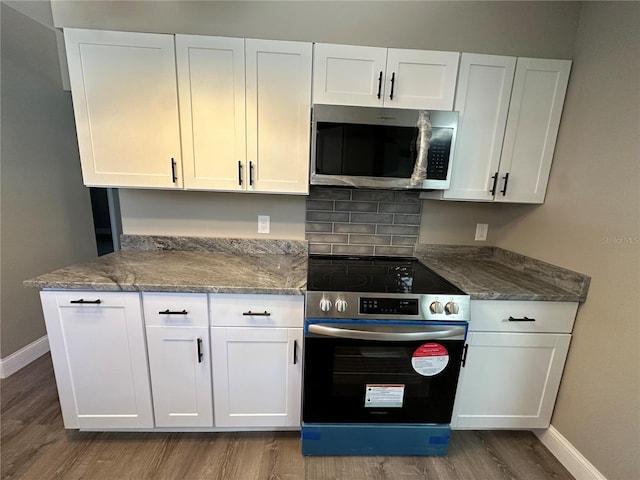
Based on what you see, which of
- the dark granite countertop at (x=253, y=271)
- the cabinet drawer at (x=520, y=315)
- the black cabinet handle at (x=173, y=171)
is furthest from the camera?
the black cabinet handle at (x=173, y=171)

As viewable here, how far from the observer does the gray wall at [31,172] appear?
1.89m

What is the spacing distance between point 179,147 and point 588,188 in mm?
2180

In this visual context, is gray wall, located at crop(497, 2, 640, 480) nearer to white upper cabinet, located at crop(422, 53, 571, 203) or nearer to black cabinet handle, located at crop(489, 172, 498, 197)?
white upper cabinet, located at crop(422, 53, 571, 203)

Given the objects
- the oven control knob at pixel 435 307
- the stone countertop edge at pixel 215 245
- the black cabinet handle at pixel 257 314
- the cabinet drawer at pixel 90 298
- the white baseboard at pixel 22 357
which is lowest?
the white baseboard at pixel 22 357

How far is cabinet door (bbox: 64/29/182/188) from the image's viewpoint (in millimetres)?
1371

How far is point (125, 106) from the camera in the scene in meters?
1.43

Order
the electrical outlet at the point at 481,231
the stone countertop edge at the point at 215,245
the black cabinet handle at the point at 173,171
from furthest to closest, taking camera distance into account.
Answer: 1. the electrical outlet at the point at 481,231
2. the stone countertop edge at the point at 215,245
3. the black cabinet handle at the point at 173,171

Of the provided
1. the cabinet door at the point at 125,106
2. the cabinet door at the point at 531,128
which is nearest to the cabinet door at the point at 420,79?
the cabinet door at the point at 531,128

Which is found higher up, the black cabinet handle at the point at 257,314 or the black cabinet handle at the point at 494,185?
the black cabinet handle at the point at 494,185

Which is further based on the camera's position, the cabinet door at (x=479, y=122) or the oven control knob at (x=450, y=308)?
the cabinet door at (x=479, y=122)

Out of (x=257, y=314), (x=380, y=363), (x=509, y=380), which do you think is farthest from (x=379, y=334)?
(x=509, y=380)

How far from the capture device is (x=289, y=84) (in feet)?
4.69

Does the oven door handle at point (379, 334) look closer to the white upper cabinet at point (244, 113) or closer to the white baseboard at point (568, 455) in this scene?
the white upper cabinet at point (244, 113)

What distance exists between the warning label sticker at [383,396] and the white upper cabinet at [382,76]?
1.49m
